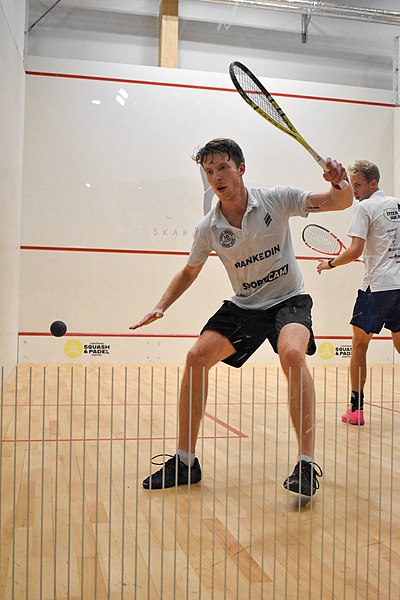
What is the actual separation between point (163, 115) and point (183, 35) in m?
0.70

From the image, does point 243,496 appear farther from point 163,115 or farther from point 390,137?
point 390,137

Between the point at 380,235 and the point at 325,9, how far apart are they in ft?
10.7

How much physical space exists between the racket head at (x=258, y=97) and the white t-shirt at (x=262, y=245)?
0.20 meters

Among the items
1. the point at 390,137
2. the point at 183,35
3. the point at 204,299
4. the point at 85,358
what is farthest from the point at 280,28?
the point at 85,358

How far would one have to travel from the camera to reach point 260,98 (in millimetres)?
1697

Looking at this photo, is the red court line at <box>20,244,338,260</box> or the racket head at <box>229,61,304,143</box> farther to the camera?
the red court line at <box>20,244,338,260</box>

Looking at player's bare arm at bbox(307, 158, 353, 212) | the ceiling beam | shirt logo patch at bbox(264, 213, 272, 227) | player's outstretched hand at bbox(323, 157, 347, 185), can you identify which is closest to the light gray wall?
the ceiling beam

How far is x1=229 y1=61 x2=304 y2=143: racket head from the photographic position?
159cm

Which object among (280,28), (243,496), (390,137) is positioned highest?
(280,28)

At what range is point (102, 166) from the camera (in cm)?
497

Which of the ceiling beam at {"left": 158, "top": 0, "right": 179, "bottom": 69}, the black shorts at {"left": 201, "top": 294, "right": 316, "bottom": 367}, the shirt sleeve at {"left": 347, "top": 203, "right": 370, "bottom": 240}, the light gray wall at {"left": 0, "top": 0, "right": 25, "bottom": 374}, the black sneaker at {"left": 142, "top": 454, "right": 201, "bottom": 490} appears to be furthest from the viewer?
the ceiling beam at {"left": 158, "top": 0, "right": 179, "bottom": 69}

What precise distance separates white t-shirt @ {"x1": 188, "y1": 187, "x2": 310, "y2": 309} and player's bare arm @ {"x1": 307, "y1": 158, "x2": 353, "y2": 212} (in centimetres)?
7

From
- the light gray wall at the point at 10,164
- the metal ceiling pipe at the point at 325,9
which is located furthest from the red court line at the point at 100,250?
the metal ceiling pipe at the point at 325,9

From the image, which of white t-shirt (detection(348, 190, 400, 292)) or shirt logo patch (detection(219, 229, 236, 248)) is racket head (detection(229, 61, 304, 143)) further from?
white t-shirt (detection(348, 190, 400, 292))
